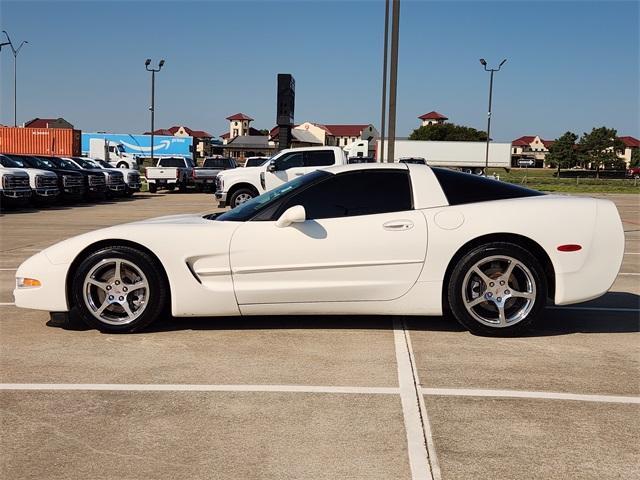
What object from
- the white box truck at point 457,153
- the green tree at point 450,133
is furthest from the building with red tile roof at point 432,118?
the white box truck at point 457,153

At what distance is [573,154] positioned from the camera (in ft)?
336

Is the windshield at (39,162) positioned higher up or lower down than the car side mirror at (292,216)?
higher up

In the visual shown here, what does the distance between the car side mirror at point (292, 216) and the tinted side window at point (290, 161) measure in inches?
473

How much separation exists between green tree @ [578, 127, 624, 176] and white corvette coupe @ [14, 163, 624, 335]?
103716mm

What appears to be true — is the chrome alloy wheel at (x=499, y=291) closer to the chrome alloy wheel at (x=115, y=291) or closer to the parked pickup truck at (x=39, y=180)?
the chrome alloy wheel at (x=115, y=291)

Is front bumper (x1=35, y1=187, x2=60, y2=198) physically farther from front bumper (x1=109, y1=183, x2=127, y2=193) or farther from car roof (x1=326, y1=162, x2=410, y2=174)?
car roof (x1=326, y1=162, x2=410, y2=174)

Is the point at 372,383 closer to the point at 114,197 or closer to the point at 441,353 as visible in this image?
the point at 441,353

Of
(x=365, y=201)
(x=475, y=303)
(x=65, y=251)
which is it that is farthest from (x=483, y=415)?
(x=65, y=251)

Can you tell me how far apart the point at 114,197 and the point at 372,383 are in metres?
25.7

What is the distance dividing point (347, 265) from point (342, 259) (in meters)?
0.06

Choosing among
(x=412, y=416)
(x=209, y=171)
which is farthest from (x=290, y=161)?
(x=209, y=171)

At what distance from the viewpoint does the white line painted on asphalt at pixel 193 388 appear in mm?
4145

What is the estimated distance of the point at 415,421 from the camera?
3.66 m

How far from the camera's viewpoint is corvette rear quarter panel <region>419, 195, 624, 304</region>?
17.7 feet
